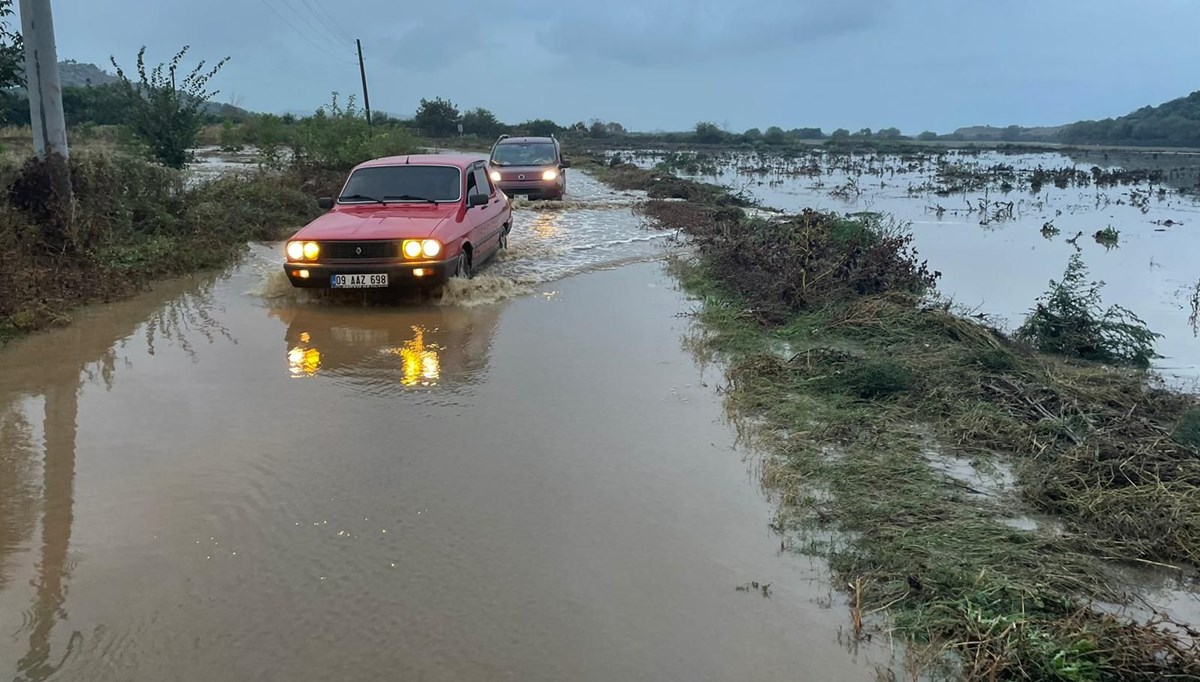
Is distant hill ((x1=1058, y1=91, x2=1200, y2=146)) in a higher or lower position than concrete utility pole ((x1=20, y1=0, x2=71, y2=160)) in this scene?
higher

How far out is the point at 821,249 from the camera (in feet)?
36.5

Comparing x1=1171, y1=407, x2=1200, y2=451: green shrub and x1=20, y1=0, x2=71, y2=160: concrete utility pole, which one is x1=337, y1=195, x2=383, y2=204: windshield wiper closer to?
x1=20, y1=0, x2=71, y2=160: concrete utility pole

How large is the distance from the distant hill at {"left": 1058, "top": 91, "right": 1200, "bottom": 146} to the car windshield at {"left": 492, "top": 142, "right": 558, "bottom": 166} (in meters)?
56.2

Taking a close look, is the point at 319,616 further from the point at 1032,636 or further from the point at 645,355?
the point at 645,355

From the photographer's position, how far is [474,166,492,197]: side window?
38.1ft

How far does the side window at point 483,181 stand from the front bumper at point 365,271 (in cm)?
266

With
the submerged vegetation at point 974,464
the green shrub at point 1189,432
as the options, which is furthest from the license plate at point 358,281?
the green shrub at point 1189,432

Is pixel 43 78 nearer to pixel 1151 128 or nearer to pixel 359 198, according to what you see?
pixel 359 198

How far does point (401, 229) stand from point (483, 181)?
277cm

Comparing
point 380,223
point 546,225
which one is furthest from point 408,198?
point 546,225

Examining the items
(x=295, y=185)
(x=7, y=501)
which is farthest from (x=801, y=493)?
(x=295, y=185)

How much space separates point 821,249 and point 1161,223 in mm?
11921

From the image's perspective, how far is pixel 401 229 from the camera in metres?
9.34

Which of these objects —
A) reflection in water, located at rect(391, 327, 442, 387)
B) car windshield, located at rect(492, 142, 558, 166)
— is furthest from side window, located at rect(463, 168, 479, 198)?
car windshield, located at rect(492, 142, 558, 166)
